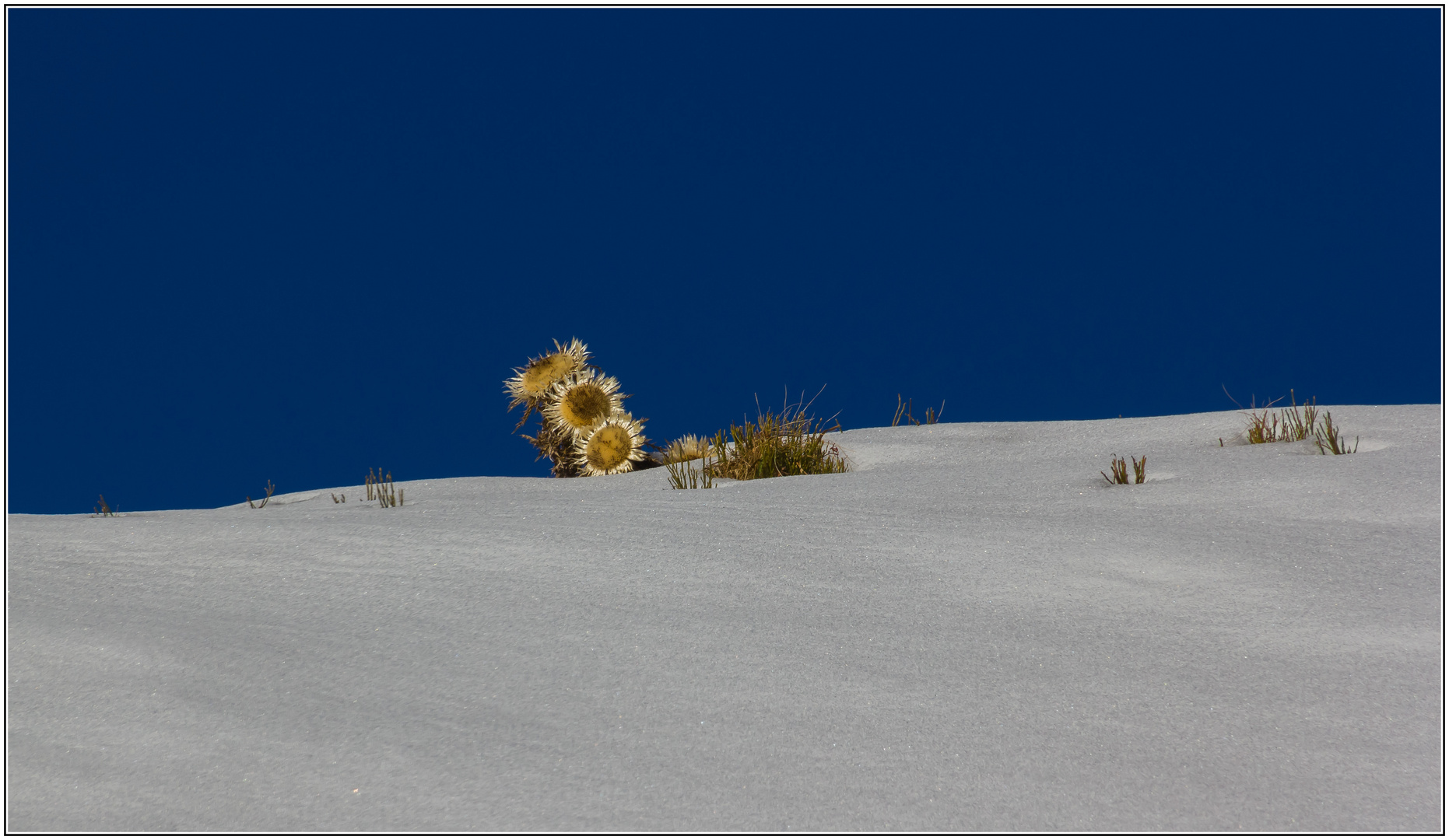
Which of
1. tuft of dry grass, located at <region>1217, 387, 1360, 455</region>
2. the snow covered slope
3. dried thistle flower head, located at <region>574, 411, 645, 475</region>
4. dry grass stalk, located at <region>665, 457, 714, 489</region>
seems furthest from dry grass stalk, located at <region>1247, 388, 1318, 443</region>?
dried thistle flower head, located at <region>574, 411, 645, 475</region>

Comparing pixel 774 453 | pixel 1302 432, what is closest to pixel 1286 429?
pixel 1302 432

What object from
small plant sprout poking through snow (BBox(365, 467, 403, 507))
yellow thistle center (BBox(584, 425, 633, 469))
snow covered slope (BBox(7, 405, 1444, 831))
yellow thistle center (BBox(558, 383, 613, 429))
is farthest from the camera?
yellow thistle center (BBox(558, 383, 613, 429))

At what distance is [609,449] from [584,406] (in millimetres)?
431

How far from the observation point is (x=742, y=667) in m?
2.47

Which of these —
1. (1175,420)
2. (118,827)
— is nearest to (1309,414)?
(1175,420)

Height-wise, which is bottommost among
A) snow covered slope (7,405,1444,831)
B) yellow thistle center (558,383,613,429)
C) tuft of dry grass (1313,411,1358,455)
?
snow covered slope (7,405,1444,831)

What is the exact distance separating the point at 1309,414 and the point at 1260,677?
3.56m

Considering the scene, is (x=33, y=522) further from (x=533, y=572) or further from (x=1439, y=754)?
(x=1439, y=754)

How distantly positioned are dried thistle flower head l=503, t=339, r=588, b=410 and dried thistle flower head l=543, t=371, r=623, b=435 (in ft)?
0.18

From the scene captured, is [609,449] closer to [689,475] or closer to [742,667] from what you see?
[689,475]

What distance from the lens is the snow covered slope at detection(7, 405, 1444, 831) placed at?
1948mm

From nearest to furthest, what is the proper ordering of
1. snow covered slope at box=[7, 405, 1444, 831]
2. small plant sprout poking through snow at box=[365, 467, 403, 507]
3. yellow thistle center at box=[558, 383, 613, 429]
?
snow covered slope at box=[7, 405, 1444, 831] → small plant sprout poking through snow at box=[365, 467, 403, 507] → yellow thistle center at box=[558, 383, 613, 429]

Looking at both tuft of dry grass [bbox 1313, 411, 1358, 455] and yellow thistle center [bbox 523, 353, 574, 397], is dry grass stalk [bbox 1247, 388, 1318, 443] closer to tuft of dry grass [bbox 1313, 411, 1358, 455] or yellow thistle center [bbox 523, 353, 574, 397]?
tuft of dry grass [bbox 1313, 411, 1358, 455]

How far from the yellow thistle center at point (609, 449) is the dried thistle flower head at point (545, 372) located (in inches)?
23.0
